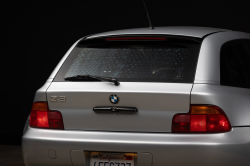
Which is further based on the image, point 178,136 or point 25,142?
point 25,142

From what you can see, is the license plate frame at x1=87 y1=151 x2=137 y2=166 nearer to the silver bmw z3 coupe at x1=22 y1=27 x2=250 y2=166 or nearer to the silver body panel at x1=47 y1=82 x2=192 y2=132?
the silver bmw z3 coupe at x1=22 y1=27 x2=250 y2=166

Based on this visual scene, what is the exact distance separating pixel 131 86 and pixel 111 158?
554 millimetres

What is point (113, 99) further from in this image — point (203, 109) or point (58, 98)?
point (203, 109)

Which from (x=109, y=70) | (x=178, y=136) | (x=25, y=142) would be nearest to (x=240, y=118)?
(x=178, y=136)

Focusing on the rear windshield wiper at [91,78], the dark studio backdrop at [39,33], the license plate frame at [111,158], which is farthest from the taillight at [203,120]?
the dark studio backdrop at [39,33]

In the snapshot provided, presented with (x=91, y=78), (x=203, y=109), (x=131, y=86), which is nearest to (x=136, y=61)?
(x=131, y=86)

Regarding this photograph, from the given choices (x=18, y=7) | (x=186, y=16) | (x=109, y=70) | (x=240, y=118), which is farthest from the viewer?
(x=18, y=7)

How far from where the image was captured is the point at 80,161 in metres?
3.50

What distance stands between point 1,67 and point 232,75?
651 cm

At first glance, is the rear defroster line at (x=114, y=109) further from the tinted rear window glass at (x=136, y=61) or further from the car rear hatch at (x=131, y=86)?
the tinted rear window glass at (x=136, y=61)

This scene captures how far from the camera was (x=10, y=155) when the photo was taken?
7.45m

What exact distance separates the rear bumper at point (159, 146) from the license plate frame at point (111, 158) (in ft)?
0.13

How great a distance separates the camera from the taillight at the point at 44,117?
3.68 metres

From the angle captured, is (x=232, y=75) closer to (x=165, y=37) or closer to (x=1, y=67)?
(x=165, y=37)
